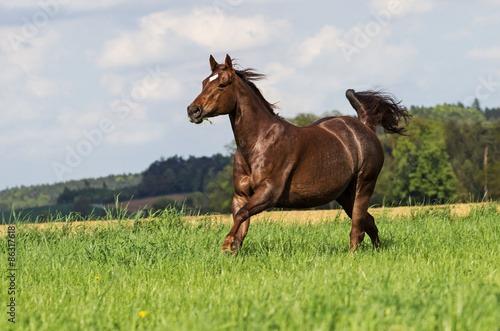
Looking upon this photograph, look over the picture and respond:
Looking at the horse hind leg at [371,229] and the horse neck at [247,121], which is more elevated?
the horse neck at [247,121]

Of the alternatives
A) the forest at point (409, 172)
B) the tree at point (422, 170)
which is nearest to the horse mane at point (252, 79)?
the forest at point (409, 172)

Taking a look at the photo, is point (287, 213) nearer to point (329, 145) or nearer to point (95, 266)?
point (329, 145)

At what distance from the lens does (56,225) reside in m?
9.80

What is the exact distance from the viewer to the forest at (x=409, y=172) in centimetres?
5150

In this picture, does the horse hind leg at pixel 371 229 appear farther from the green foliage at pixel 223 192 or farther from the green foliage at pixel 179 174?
the green foliage at pixel 179 174

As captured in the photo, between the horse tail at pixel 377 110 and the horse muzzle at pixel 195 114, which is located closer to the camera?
the horse muzzle at pixel 195 114

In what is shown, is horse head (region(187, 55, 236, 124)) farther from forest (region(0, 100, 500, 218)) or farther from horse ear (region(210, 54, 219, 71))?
forest (region(0, 100, 500, 218))

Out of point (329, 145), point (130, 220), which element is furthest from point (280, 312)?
point (130, 220)

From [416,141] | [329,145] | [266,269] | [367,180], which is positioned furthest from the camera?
[416,141]

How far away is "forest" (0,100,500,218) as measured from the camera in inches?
2028

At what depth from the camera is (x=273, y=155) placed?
6.74 metres

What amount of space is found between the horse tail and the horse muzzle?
10.6 ft

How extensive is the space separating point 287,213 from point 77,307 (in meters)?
8.95

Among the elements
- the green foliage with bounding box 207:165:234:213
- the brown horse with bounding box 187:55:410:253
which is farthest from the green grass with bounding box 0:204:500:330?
the green foliage with bounding box 207:165:234:213
